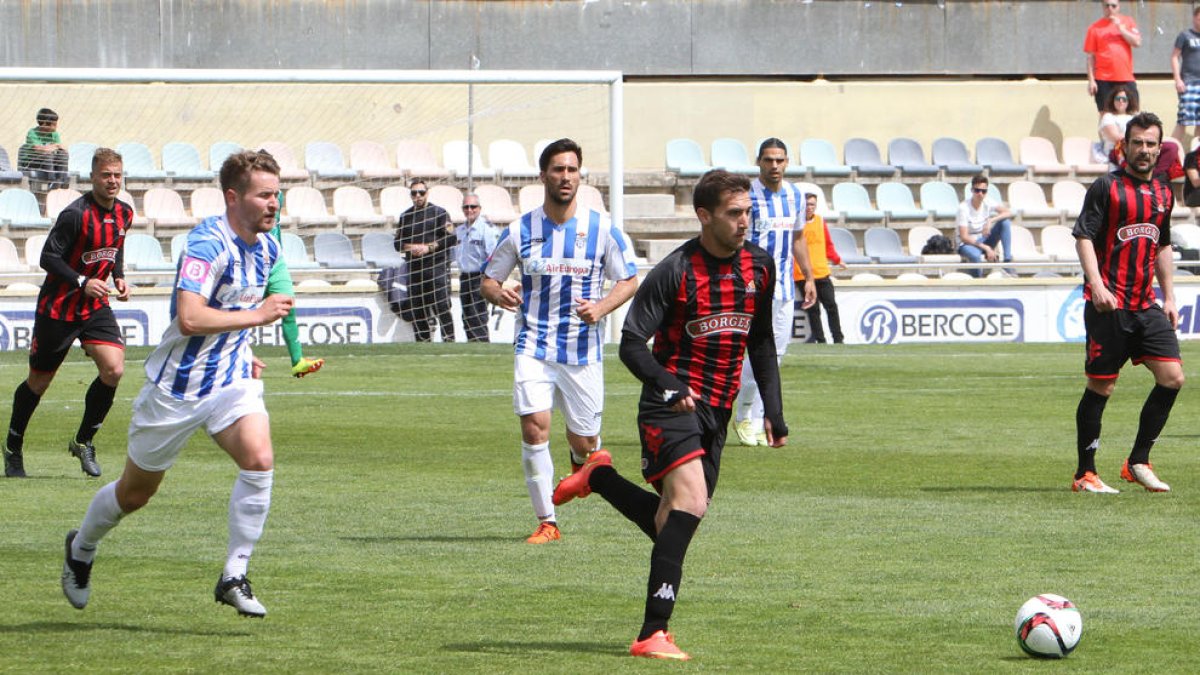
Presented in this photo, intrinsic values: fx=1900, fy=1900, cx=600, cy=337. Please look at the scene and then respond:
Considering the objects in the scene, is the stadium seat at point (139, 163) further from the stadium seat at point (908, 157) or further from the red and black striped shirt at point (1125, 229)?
the red and black striped shirt at point (1125, 229)

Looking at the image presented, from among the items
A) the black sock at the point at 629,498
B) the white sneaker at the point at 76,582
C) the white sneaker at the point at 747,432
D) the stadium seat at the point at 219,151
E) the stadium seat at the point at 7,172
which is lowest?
the white sneaker at the point at 747,432

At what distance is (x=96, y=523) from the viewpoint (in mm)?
7320

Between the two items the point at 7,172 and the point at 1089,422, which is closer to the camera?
the point at 1089,422

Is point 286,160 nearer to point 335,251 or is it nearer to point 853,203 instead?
point 335,251

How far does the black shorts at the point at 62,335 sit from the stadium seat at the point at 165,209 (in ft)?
40.5

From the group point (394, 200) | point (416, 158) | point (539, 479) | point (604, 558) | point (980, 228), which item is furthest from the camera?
point (980, 228)

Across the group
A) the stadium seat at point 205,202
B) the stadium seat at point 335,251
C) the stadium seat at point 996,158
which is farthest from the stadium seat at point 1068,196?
the stadium seat at point 205,202

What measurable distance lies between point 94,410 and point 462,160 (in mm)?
15308

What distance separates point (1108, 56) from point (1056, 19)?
3827 millimetres

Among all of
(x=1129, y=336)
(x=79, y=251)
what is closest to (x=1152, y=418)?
(x=1129, y=336)

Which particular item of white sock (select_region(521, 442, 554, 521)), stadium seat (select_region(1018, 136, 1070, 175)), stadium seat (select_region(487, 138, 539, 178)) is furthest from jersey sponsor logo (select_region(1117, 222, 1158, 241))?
stadium seat (select_region(1018, 136, 1070, 175))

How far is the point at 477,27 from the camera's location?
30.5 metres

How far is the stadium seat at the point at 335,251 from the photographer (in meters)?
24.8

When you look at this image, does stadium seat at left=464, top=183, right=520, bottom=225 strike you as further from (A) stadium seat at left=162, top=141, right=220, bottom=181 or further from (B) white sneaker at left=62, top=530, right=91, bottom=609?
(B) white sneaker at left=62, top=530, right=91, bottom=609
